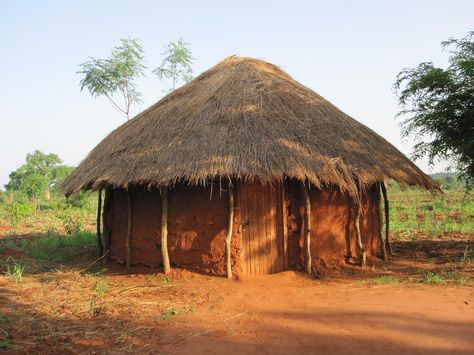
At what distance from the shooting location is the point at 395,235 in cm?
1202

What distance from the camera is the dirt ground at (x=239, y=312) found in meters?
4.18

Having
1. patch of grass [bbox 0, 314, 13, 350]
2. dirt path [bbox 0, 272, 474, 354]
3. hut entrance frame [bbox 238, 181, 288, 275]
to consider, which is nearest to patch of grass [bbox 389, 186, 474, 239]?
hut entrance frame [bbox 238, 181, 288, 275]

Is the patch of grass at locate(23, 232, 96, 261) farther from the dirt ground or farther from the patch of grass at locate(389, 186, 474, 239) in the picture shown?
the patch of grass at locate(389, 186, 474, 239)

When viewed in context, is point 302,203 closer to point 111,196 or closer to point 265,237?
point 265,237

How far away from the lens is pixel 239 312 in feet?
17.6

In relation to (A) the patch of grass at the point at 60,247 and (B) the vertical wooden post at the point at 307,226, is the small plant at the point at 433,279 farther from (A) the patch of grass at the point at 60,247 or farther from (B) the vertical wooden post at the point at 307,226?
(A) the patch of grass at the point at 60,247

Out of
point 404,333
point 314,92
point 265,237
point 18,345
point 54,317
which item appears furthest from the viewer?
point 314,92

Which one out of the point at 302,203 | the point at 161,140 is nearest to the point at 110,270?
the point at 161,140

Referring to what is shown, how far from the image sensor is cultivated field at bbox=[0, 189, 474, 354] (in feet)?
13.8

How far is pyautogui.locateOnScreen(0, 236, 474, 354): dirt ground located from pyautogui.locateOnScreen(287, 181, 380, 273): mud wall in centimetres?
33

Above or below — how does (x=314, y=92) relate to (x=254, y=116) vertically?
above

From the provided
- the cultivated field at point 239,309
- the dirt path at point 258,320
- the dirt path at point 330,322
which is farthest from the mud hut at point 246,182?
the dirt path at point 330,322

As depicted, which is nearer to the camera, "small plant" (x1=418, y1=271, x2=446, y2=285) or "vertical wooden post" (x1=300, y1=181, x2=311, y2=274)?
"small plant" (x1=418, y1=271, x2=446, y2=285)

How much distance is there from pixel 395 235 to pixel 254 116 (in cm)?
682
